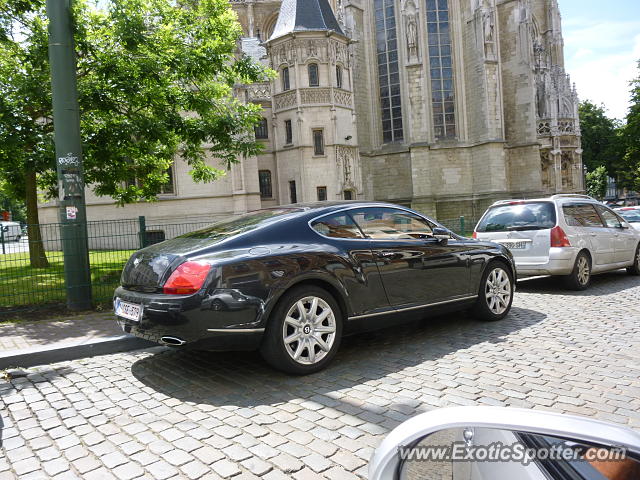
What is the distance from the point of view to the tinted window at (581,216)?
911 cm

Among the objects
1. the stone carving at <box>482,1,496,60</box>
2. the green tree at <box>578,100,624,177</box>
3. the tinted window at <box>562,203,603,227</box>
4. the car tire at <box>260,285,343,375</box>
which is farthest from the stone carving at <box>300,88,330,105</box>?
the green tree at <box>578,100,624,177</box>

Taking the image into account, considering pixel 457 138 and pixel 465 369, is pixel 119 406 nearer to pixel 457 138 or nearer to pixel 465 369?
pixel 465 369

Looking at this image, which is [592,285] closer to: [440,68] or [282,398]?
[282,398]

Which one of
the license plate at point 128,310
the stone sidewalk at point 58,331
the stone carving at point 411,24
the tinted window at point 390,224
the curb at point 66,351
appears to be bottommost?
the curb at point 66,351

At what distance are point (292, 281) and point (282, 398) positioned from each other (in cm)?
101

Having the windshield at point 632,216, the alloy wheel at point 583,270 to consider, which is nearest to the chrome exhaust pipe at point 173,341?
the alloy wheel at point 583,270

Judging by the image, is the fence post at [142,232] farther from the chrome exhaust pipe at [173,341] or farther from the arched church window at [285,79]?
the arched church window at [285,79]

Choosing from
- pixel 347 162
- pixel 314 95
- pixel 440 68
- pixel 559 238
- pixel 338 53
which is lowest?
pixel 559 238

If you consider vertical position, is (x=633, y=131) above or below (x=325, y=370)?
above

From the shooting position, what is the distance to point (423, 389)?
414cm

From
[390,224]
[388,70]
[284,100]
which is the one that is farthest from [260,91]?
[390,224]

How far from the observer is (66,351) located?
18.0ft

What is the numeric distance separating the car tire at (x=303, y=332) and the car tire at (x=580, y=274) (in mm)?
5928

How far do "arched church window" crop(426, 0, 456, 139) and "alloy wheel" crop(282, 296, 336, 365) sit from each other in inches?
1170
